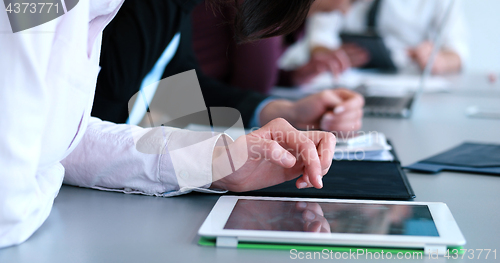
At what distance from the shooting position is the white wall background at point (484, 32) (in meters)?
3.24

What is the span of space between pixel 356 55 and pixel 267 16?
142cm

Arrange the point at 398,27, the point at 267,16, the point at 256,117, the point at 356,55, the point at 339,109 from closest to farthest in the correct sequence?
the point at 267,16
the point at 339,109
the point at 256,117
the point at 356,55
the point at 398,27

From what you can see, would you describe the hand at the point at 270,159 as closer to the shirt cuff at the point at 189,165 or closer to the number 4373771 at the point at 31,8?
the shirt cuff at the point at 189,165

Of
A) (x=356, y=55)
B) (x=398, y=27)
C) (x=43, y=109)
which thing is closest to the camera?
(x=43, y=109)

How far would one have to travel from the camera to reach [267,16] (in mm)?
563

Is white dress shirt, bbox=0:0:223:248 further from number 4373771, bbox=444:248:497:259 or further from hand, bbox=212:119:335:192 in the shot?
number 4373771, bbox=444:248:497:259

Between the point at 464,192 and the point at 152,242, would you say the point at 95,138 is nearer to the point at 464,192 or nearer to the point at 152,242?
the point at 152,242

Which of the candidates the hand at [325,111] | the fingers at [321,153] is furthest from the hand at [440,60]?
the fingers at [321,153]

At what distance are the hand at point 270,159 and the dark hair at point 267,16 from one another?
0.15 meters

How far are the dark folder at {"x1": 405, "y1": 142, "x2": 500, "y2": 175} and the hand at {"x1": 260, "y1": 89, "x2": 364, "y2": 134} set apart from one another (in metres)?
0.20

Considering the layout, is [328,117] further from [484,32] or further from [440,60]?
[484,32]

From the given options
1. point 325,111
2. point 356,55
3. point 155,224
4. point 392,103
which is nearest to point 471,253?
point 155,224

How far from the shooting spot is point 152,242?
1.28 feet

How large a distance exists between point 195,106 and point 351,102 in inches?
13.6
